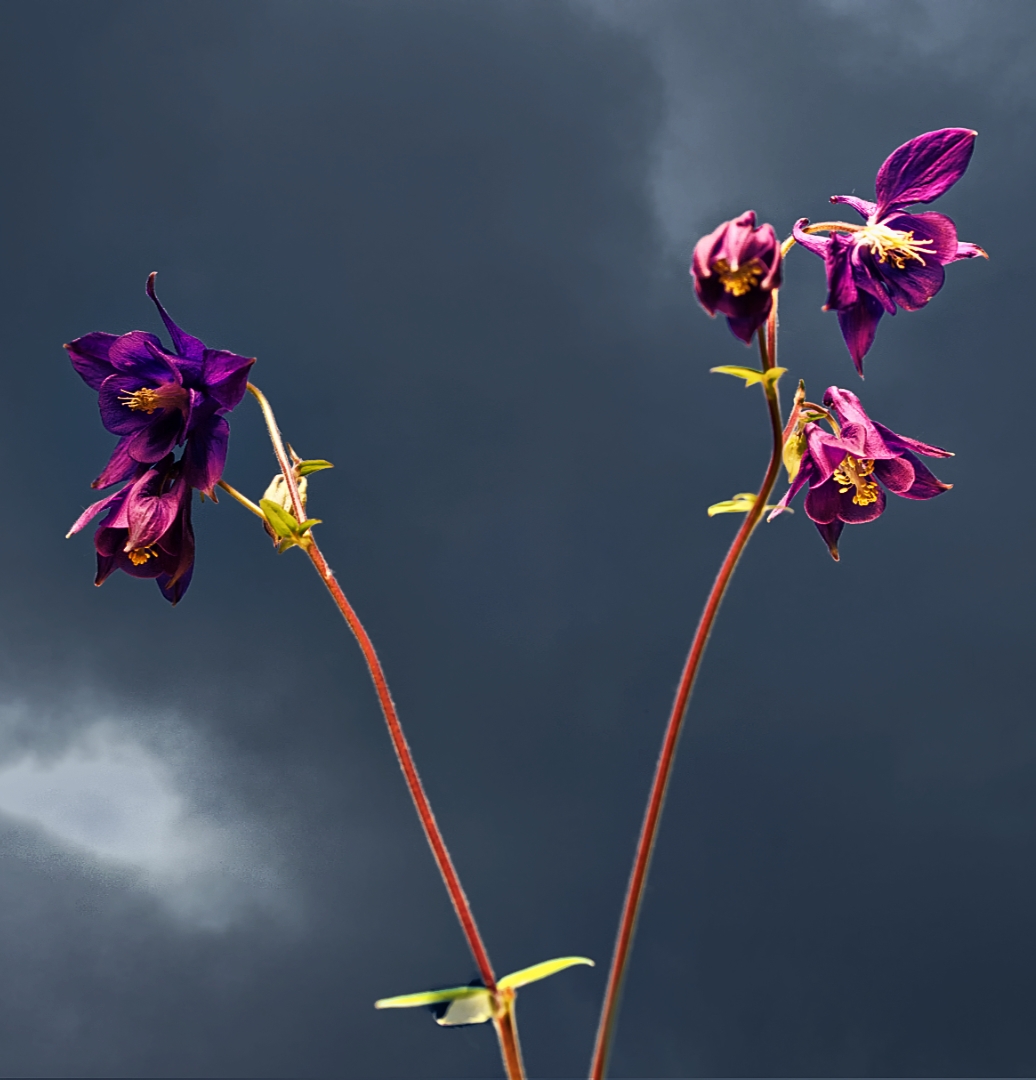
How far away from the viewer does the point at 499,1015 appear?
125cm

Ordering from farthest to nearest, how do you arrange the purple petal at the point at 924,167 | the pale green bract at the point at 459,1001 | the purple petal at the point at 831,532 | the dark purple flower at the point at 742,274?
the purple petal at the point at 831,532
the purple petal at the point at 924,167
the pale green bract at the point at 459,1001
the dark purple flower at the point at 742,274

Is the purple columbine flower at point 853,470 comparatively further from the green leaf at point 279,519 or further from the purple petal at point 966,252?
the green leaf at point 279,519

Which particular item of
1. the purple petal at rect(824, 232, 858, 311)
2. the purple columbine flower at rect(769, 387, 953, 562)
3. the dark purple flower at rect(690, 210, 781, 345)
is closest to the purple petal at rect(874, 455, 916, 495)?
the purple columbine flower at rect(769, 387, 953, 562)

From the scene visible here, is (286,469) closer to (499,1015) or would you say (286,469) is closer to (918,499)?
(499,1015)

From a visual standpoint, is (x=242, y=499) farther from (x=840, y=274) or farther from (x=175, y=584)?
(x=840, y=274)

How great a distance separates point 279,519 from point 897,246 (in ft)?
3.18

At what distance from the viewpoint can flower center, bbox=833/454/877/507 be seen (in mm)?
1453

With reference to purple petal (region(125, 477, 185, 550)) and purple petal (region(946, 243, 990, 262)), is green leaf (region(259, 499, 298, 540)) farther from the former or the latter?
purple petal (region(946, 243, 990, 262))

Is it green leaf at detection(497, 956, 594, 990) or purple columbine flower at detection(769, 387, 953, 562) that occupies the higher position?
purple columbine flower at detection(769, 387, 953, 562)

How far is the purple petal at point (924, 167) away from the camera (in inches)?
54.7

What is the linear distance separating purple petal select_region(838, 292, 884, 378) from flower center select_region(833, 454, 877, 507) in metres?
0.16

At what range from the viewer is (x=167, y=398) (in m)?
1.42

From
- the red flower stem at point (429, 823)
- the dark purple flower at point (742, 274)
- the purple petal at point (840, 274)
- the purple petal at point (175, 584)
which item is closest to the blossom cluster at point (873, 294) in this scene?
the purple petal at point (840, 274)

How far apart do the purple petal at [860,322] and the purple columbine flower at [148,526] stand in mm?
974
